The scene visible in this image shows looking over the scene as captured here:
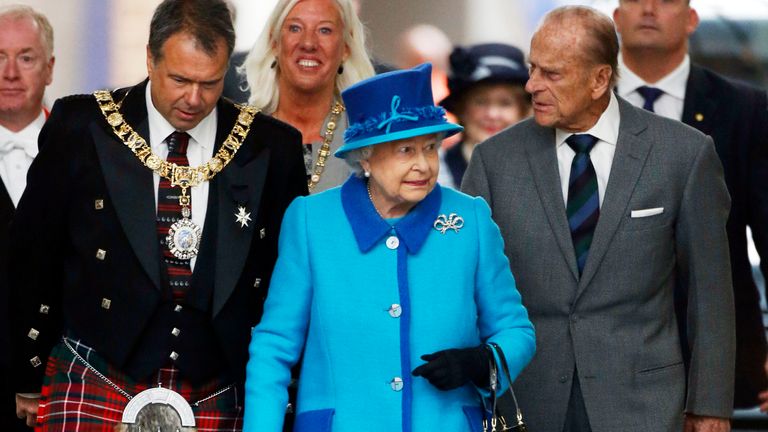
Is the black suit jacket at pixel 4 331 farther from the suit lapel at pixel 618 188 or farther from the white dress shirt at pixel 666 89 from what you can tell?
the white dress shirt at pixel 666 89

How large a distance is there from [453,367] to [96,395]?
107 centimetres

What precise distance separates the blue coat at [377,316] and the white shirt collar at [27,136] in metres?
2.25

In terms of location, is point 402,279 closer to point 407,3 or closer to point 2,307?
point 2,307

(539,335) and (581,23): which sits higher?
(581,23)

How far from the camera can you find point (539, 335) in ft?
18.4

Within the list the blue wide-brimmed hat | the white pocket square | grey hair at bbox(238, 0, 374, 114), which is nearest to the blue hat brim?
the blue wide-brimmed hat

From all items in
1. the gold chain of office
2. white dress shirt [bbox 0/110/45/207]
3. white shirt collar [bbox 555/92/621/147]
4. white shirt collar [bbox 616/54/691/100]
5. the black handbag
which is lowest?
the black handbag

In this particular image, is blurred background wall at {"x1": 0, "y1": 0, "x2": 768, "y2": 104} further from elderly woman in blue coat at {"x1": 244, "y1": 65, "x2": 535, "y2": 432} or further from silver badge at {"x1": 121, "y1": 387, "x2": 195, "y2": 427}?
silver badge at {"x1": 121, "y1": 387, "x2": 195, "y2": 427}

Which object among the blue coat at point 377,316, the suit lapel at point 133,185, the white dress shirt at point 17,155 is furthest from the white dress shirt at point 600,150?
the white dress shirt at point 17,155

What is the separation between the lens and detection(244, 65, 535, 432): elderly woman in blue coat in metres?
4.76

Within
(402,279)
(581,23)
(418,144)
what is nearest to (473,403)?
(402,279)

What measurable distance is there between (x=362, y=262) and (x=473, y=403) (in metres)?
0.50

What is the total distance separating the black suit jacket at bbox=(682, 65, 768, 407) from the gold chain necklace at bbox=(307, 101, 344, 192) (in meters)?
1.44

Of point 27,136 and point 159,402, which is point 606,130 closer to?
point 159,402
